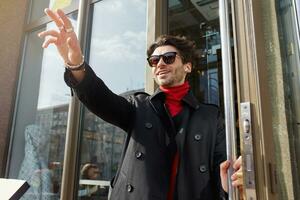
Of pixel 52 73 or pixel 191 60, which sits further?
pixel 52 73

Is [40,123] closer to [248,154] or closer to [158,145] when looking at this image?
[158,145]

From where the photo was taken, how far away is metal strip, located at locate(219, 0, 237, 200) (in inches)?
33.7

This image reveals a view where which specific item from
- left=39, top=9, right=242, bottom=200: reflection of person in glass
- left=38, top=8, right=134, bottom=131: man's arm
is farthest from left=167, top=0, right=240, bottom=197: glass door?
left=38, top=8, right=134, bottom=131: man's arm

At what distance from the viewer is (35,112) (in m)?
3.50

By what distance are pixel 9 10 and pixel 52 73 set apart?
3.75ft

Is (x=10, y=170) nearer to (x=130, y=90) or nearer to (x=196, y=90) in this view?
(x=130, y=90)

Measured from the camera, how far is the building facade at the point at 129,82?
87 cm

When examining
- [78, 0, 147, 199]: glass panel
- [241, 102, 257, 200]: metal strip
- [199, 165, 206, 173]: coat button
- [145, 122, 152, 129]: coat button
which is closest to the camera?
[241, 102, 257, 200]: metal strip

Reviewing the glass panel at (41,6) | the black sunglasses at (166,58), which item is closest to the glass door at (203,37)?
the black sunglasses at (166,58)

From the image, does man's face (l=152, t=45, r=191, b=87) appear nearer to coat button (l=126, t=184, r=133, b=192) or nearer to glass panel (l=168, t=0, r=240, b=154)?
coat button (l=126, t=184, r=133, b=192)

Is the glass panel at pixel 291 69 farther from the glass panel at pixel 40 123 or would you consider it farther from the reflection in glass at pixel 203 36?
the glass panel at pixel 40 123

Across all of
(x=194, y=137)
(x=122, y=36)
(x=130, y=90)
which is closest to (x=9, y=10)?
(x=122, y=36)

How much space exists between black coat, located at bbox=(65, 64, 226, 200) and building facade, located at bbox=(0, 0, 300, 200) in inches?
13.3

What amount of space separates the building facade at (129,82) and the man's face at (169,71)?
23 centimetres
